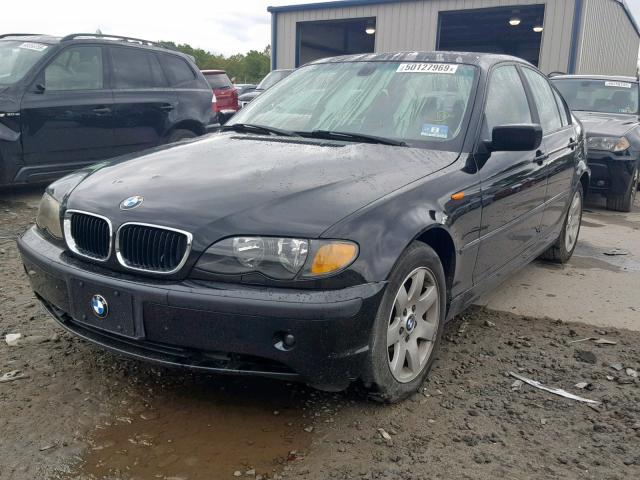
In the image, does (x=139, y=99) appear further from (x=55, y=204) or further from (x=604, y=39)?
(x=604, y=39)

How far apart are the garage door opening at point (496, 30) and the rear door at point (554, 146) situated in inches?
576

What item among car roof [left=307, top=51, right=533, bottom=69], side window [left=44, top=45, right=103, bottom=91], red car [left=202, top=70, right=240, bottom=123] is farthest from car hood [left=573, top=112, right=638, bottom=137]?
red car [left=202, top=70, right=240, bottom=123]

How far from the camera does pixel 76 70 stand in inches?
273

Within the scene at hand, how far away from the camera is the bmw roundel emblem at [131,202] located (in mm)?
2549

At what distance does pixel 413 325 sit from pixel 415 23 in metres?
17.9

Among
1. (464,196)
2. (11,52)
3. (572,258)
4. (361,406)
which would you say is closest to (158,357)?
(361,406)

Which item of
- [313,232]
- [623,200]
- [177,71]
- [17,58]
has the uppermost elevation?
[17,58]

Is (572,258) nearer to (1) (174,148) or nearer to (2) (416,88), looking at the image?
(2) (416,88)

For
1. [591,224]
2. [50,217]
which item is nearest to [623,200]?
[591,224]

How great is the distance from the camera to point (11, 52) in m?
6.80

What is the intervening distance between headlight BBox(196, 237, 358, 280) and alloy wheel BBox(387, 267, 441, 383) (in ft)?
1.21

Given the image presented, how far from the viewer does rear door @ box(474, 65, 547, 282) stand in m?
3.32

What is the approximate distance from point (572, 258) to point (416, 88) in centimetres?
277

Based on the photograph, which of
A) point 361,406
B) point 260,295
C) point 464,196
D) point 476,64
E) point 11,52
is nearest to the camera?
point 260,295
